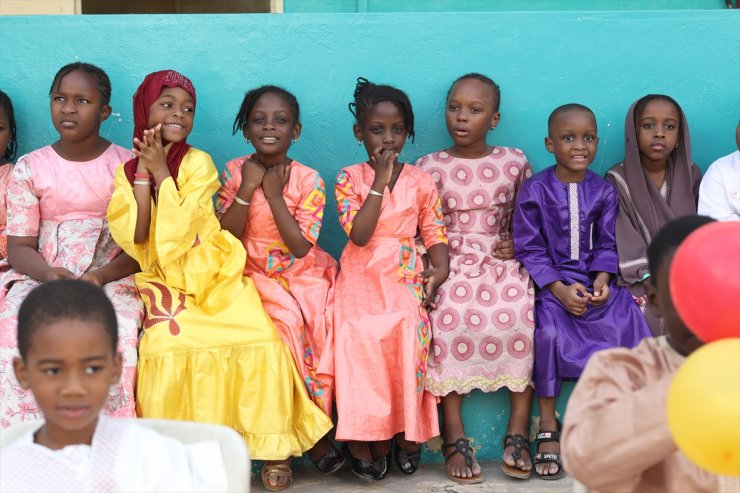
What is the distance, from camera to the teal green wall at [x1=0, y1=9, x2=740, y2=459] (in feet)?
14.7

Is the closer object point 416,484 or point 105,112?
point 416,484

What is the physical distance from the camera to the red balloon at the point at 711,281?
173cm

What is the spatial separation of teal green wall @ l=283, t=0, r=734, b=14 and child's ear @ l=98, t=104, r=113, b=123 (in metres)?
1.53

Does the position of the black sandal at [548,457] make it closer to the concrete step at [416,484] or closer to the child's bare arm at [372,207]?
the concrete step at [416,484]

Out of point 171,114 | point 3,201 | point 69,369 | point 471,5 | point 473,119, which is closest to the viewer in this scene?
point 69,369

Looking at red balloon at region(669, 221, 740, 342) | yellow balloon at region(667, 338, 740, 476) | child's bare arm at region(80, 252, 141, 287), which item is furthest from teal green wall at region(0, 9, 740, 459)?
yellow balloon at region(667, 338, 740, 476)

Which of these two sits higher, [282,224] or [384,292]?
[282,224]

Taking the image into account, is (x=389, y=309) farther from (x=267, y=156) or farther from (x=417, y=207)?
(x=267, y=156)

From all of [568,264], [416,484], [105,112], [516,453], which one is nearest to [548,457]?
[516,453]

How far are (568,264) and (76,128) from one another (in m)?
2.12

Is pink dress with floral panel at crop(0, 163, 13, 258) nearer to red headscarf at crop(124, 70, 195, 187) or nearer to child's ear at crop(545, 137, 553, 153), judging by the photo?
red headscarf at crop(124, 70, 195, 187)

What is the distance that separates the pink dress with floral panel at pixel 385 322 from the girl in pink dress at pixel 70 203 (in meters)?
0.83

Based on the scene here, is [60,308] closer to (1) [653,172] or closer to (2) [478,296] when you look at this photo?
(2) [478,296]

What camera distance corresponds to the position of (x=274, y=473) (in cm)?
367
